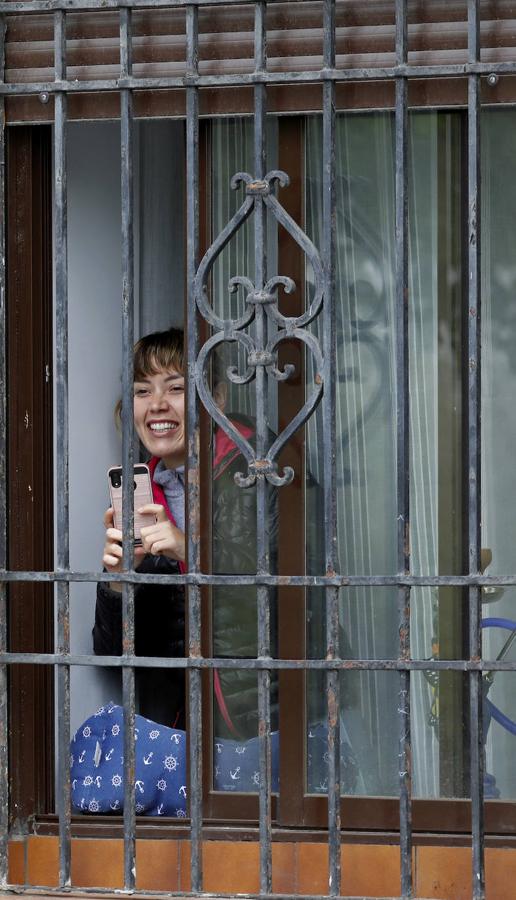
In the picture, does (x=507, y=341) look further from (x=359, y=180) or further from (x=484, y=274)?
(x=359, y=180)

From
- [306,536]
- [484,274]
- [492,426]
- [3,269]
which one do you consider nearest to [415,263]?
[484,274]

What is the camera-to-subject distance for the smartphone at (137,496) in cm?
399

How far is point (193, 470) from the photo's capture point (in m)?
3.54

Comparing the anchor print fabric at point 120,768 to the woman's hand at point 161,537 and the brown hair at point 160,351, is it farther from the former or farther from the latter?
the brown hair at point 160,351

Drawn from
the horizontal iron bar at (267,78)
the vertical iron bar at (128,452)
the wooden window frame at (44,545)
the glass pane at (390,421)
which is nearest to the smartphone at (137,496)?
the wooden window frame at (44,545)

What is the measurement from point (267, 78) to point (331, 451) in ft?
3.12

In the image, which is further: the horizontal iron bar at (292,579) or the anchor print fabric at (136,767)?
the anchor print fabric at (136,767)

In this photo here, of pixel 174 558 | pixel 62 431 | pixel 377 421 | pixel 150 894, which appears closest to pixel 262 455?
pixel 377 421

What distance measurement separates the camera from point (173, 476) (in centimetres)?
445

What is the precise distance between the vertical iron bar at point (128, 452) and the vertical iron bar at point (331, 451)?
50 cm

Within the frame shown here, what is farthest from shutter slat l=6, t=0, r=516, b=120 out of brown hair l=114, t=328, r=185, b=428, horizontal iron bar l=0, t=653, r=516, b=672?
horizontal iron bar l=0, t=653, r=516, b=672

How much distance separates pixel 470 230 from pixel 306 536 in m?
0.91

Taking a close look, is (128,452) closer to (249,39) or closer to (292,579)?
(292,579)

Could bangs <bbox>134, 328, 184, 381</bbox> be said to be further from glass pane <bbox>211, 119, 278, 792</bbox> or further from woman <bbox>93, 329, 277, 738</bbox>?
glass pane <bbox>211, 119, 278, 792</bbox>
